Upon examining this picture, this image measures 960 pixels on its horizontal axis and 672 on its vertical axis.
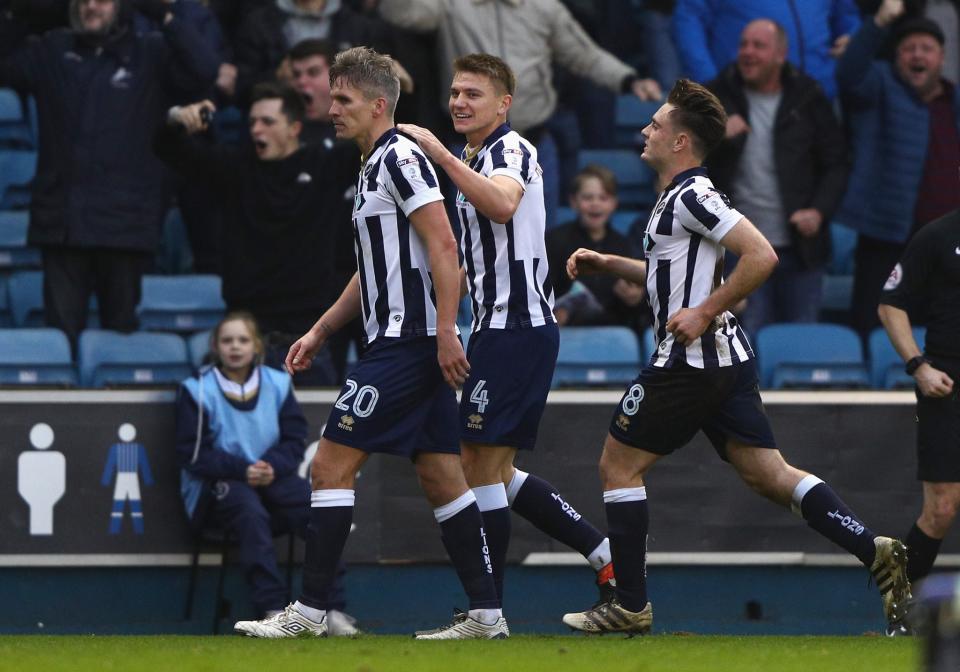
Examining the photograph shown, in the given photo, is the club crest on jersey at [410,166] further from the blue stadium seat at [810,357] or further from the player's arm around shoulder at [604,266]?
the blue stadium seat at [810,357]

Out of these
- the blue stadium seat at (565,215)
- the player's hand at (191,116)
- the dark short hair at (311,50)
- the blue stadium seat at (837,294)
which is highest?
the dark short hair at (311,50)

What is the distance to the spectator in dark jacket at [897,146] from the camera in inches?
433

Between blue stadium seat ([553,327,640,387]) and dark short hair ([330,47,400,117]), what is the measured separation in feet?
11.3

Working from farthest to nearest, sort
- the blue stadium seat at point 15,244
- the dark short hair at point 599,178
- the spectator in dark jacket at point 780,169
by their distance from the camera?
1. the blue stadium seat at point 15,244
2. the spectator in dark jacket at point 780,169
3. the dark short hair at point 599,178

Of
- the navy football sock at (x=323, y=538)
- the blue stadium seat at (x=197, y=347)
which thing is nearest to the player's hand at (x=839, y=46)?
the blue stadium seat at (x=197, y=347)

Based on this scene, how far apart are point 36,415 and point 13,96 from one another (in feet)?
12.9

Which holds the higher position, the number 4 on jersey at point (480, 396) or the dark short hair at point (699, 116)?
the dark short hair at point (699, 116)

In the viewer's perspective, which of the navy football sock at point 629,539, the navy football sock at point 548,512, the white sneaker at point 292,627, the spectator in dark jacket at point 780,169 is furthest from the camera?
the spectator in dark jacket at point 780,169

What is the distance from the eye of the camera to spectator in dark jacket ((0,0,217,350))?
33.3 ft

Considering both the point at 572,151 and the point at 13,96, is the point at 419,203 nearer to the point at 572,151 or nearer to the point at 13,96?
the point at 572,151

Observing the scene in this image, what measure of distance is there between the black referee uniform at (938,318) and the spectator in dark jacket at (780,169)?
2774 mm

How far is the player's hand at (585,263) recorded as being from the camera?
7.07m

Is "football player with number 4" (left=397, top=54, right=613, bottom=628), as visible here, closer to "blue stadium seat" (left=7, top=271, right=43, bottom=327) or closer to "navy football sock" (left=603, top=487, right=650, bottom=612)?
"navy football sock" (left=603, top=487, right=650, bottom=612)

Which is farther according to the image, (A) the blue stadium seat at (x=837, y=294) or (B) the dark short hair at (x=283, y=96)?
(A) the blue stadium seat at (x=837, y=294)
